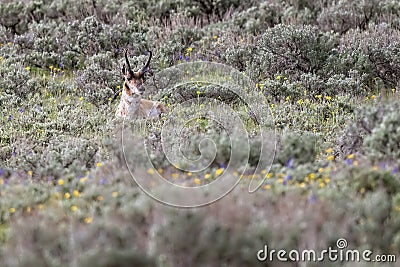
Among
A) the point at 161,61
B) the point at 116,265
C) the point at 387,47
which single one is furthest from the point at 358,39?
the point at 116,265

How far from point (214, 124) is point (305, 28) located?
14.0 ft

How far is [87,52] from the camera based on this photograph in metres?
12.3

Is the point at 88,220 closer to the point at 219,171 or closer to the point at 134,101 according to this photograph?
the point at 219,171

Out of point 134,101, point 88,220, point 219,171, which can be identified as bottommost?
point 88,220

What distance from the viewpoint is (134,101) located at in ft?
30.4

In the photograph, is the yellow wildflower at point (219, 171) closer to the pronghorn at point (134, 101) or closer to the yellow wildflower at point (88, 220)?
the yellow wildflower at point (88, 220)

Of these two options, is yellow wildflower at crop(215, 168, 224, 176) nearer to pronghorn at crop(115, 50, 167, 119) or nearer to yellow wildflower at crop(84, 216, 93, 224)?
yellow wildflower at crop(84, 216, 93, 224)

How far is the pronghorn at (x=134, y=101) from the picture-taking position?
30.3ft

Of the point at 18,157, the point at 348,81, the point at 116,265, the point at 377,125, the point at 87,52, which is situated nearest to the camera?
the point at 116,265

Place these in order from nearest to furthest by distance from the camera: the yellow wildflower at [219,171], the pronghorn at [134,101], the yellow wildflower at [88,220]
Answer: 1. the yellow wildflower at [88,220]
2. the yellow wildflower at [219,171]
3. the pronghorn at [134,101]

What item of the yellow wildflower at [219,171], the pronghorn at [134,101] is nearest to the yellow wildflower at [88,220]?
the yellow wildflower at [219,171]

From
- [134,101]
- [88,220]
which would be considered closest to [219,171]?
[88,220]

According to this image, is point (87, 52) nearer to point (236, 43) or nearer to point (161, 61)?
point (161, 61)

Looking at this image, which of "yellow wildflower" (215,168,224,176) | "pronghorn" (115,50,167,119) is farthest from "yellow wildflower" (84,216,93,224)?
"pronghorn" (115,50,167,119)
